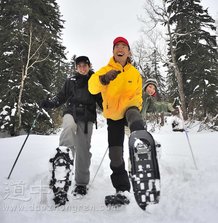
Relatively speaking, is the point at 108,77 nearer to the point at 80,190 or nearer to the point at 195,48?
the point at 80,190

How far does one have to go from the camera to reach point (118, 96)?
3.24m

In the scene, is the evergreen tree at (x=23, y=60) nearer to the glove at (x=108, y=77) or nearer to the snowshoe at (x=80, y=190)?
the snowshoe at (x=80, y=190)

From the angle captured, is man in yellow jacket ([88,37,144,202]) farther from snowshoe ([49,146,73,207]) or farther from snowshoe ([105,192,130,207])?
snowshoe ([49,146,73,207])

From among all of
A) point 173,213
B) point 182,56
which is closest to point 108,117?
point 173,213

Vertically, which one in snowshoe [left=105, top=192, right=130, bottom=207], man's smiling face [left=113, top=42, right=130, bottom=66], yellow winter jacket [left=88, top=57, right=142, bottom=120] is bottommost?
snowshoe [left=105, top=192, right=130, bottom=207]

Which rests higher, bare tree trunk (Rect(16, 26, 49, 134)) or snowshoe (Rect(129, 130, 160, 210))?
bare tree trunk (Rect(16, 26, 49, 134))

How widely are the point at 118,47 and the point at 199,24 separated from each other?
64.5 ft

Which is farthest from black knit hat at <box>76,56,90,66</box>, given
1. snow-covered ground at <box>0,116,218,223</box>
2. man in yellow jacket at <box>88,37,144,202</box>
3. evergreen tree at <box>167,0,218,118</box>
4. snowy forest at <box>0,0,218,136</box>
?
evergreen tree at <box>167,0,218,118</box>

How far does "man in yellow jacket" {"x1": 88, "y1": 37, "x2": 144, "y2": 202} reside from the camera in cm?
323

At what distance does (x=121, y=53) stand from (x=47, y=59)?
15.4m

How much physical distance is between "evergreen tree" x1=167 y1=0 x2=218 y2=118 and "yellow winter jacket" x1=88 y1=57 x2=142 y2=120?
55.5 feet

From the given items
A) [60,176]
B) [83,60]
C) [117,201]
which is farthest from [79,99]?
[117,201]

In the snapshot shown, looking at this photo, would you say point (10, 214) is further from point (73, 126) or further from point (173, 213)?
point (173, 213)

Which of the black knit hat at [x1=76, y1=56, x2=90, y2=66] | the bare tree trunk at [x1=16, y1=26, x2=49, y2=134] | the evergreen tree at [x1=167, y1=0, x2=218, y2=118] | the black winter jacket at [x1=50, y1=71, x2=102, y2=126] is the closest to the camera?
the black winter jacket at [x1=50, y1=71, x2=102, y2=126]
